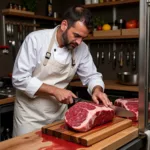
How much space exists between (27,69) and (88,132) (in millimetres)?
632

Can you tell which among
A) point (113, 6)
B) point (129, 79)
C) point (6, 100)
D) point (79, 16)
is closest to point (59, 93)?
point (79, 16)

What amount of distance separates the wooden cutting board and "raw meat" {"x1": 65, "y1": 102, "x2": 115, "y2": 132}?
1.0 inches

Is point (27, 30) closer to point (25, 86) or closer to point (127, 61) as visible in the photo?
point (127, 61)

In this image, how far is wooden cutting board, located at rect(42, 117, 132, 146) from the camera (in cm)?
124

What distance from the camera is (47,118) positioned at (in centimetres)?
189

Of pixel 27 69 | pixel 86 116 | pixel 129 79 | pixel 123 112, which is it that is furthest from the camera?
pixel 129 79

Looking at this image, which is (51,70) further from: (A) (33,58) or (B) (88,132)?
(B) (88,132)

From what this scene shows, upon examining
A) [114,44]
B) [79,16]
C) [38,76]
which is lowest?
[38,76]

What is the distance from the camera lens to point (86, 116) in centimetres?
142

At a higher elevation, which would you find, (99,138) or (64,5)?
(64,5)

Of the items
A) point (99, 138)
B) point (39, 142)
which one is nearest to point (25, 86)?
point (39, 142)

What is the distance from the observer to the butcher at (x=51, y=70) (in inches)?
66.8

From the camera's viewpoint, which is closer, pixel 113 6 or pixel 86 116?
pixel 86 116

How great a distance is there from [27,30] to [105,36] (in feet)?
3.34
